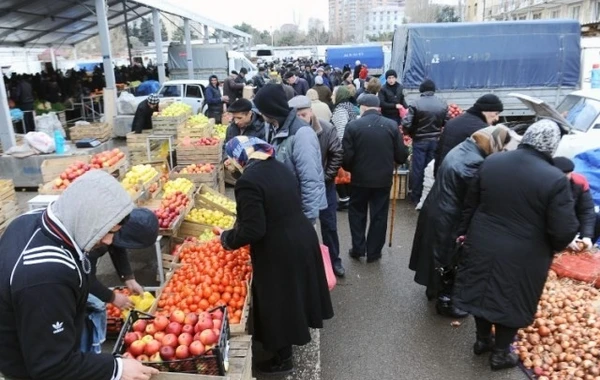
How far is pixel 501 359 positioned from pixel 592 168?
4.14 meters

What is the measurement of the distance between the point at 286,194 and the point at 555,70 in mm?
13064

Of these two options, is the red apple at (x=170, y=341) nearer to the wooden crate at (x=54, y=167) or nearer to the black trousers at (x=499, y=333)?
the black trousers at (x=499, y=333)

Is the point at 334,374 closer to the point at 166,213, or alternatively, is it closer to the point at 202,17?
the point at 166,213

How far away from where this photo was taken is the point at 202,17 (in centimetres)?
2489

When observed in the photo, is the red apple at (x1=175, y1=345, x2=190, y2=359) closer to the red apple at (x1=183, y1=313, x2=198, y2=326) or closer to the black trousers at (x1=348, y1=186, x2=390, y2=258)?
the red apple at (x1=183, y1=313, x2=198, y2=326)

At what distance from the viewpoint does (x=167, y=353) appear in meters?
2.55

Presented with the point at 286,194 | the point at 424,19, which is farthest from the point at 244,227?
the point at 424,19

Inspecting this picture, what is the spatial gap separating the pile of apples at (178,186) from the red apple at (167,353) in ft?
11.7

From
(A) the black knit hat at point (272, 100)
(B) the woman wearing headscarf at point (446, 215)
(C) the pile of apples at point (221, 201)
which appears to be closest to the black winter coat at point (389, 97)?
(C) the pile of apples at point (221, 201)

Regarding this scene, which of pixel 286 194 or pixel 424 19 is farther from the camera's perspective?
pixel 424 19

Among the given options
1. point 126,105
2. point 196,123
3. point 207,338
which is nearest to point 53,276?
point 207,338

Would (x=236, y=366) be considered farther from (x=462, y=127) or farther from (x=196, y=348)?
(x=462, y=127)

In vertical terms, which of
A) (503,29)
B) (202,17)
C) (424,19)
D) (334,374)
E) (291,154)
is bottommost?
(334,374)

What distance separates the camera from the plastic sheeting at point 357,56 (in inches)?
1315
